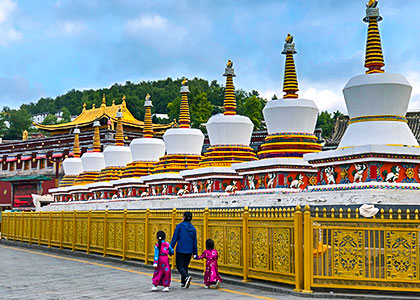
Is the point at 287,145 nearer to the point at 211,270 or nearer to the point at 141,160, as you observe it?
the point at 211,270

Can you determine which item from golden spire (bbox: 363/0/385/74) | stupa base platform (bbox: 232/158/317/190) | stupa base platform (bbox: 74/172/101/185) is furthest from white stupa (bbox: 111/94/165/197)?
golden spire (bbox: 363/0/385/74)

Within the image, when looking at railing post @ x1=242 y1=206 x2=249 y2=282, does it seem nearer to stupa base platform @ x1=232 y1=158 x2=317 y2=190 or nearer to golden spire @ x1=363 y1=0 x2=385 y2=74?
stupa base platform @ x1=232 y1=158 x2=317 y2=190

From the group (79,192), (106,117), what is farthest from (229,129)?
(106,117)

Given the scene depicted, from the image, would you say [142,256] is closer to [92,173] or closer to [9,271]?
[9,271]

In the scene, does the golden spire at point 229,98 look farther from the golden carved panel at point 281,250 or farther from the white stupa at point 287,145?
the golden carved panel at point 281,250

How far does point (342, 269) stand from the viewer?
9.77 meters

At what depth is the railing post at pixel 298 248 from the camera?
10016 millimetres

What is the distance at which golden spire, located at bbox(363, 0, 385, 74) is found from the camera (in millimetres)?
Answer: 14680

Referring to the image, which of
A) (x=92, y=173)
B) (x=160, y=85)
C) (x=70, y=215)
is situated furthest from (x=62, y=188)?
(x=160, y=85)

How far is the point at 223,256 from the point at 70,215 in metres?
10.4

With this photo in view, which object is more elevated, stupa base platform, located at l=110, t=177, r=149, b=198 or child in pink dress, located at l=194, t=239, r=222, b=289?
stupa base platform, located at l=110, t=177, r=149, b=198

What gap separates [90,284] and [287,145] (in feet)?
26.0

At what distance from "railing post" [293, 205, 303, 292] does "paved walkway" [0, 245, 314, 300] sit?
1.09 ft

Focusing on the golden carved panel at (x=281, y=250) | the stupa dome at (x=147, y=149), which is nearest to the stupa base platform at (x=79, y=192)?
the stupa dome at (x=147, y=149)
